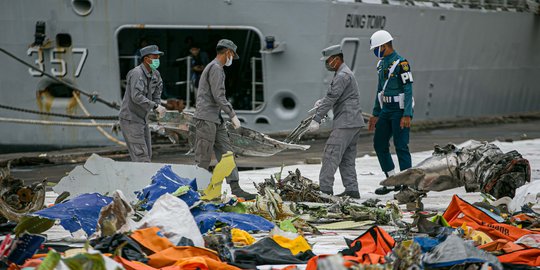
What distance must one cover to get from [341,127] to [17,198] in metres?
3.39

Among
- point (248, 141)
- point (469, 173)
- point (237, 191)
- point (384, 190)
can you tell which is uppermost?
point (469, 173)

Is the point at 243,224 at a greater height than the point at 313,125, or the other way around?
the point at 313,125

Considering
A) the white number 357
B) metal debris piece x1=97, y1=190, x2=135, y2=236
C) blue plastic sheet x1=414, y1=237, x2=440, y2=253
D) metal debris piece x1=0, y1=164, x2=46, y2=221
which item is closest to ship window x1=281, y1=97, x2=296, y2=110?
the white number 357

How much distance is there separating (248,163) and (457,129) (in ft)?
29.9

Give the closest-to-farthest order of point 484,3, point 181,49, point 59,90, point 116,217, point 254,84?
point 116,217, point 254,84, point 59,90, point 181,49, point 484,3

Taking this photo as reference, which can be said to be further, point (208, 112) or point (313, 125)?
point (208, 112)

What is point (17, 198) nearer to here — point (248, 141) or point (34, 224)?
point (34, 224)

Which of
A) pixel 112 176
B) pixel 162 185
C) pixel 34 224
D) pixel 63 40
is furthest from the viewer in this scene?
pixel 63 40

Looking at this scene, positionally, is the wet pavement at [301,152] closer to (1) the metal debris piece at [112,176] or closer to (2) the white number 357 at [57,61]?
(2) the white number 357 at [57,61]

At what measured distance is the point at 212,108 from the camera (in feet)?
37.0

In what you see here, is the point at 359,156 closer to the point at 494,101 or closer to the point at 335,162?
the point at 335,162

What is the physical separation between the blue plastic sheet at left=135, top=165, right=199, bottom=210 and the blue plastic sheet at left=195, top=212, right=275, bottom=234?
1.30ft

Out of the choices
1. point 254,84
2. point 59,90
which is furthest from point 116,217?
point 59,90

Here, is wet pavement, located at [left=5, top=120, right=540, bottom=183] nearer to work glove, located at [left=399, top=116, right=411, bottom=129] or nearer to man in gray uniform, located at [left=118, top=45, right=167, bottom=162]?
man in gray uniform, located at [left=118, top=45, right=167, bottom=162]
